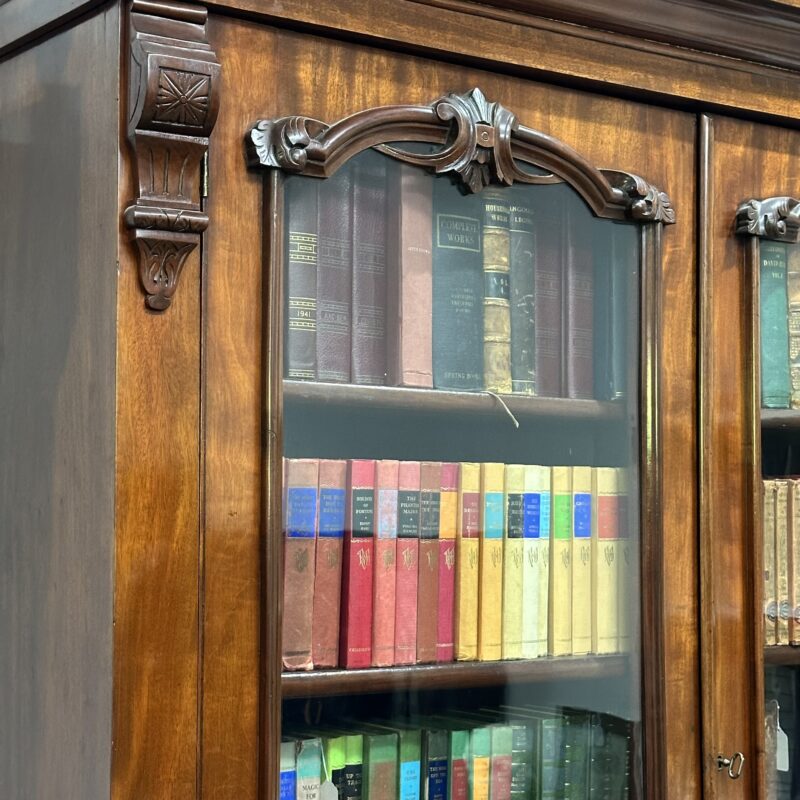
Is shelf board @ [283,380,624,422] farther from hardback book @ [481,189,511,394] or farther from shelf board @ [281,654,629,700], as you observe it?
shelf board @ [281,654,629,700]

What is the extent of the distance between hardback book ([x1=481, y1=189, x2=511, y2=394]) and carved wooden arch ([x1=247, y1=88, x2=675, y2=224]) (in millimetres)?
35

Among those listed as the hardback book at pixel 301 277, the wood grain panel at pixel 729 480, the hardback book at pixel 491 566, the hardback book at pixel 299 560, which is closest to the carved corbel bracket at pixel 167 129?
the hardback book at pixel 301 277

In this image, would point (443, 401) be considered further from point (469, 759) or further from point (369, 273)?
point (469, 759)

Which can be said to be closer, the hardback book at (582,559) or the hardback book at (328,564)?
the hardback book at (328,564)

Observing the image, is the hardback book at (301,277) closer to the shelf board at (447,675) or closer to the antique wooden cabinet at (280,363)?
the antique wooden cabinet at (280,363)

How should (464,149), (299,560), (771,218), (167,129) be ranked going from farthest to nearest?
(771,218) < (464,149) < (299,560) < (167,129)

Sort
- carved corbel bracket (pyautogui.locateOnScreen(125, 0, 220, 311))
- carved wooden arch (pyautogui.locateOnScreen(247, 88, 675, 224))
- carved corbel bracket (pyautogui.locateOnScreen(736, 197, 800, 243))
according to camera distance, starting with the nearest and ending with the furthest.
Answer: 1. carved corbel bracket (pyautogui.locateOnScreen(125, 0, 220, 311))
2. carved wooden arch (pyautogui.locateOnScreen(247, 88, 675, 224))
3. carved corbel bracket (pyautogui.locateOnScreen(736, 197, 800, 243))

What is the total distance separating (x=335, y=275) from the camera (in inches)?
55.5

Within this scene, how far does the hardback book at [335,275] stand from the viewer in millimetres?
1390

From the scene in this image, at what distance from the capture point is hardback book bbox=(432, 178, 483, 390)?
4.85 ft

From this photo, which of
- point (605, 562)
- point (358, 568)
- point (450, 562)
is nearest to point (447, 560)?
point (450, 562)

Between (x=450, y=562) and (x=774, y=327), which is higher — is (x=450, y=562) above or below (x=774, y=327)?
below

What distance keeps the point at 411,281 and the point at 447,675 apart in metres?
0.43

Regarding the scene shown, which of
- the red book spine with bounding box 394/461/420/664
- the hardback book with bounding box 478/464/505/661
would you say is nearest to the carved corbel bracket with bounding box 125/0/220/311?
the red book spine with bounding box 394/461/420/664
